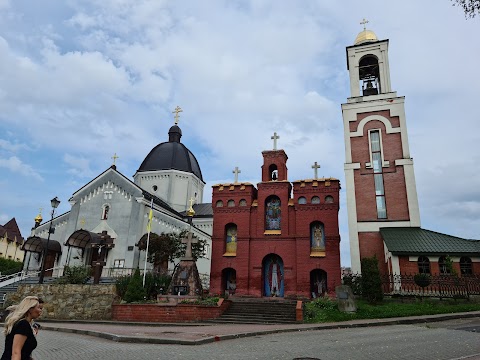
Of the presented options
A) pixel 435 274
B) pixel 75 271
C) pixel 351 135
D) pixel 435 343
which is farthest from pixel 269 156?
pixel 435 343

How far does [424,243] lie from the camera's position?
22484mm

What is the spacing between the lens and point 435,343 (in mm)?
10672

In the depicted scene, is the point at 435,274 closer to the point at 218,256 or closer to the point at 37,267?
the point at 218,256

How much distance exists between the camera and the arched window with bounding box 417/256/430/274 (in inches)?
863

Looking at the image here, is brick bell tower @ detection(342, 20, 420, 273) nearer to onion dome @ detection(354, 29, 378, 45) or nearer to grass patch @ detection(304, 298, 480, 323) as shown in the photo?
onion dome @ detection(354, 29, 378, 45)

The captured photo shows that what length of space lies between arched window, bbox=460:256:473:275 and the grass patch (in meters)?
2.62

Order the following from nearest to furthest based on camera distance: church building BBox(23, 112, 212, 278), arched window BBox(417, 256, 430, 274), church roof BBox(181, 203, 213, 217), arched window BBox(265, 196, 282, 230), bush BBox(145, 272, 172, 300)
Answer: arched window BBox(417, 256, 430, 274), bush BBox(145, 272, 172, 300), arched window BBox(265, 196, 282, 230), church building BBox(23, 112, 212, 278), church roof BBox(181, 203, 213, 217)

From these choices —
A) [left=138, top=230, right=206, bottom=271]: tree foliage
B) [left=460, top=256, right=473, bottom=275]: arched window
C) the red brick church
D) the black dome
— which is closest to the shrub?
[left=460, top=256, right=473, bottom=275]: arched window

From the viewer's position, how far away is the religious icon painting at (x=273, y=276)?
1018 inches

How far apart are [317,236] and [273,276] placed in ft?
14.3

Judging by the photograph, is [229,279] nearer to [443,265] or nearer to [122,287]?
[122,287]

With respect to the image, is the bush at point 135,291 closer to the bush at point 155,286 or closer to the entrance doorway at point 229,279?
the bush at point 155,286

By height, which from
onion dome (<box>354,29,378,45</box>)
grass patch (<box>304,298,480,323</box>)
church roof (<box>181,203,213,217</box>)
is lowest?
grass patch (<box>304,298,480,323</box>)

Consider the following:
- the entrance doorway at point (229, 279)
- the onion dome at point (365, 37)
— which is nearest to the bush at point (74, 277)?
the entrance doorway at point (229, 279)
